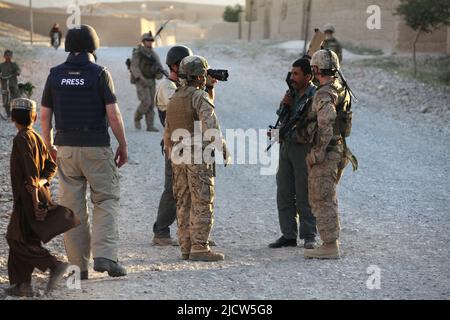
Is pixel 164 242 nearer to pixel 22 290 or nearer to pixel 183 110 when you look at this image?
pixel 183 110

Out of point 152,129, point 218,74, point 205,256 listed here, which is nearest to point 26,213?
point 205,256

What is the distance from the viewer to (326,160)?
6.10m

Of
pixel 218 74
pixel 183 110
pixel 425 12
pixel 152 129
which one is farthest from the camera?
pixel 425 12

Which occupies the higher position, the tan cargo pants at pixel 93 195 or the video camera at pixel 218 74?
the video camera at pixel 218 74

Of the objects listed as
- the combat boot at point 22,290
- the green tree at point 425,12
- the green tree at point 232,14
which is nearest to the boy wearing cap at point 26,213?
the combat boot at point 22,290

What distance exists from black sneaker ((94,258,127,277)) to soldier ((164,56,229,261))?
0.79 meters

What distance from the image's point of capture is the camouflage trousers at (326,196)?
240 inches

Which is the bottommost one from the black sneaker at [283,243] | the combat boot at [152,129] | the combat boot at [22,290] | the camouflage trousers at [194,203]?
the black sneaker at [283,243]

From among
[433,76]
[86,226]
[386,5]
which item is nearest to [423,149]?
[86,226]

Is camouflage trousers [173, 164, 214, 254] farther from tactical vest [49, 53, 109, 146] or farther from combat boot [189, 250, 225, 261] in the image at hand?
tactical vest [49, 53, 109, 146]

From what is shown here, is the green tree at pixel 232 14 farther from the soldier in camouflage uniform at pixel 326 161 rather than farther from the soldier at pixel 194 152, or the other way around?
the soldier at pixel 194 152

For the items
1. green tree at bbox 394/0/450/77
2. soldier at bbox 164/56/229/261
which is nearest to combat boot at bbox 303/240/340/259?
soldier at bbox 164/56/229/261

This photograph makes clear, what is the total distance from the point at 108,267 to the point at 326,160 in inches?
73.0

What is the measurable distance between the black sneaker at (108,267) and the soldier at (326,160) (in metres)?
1.51
